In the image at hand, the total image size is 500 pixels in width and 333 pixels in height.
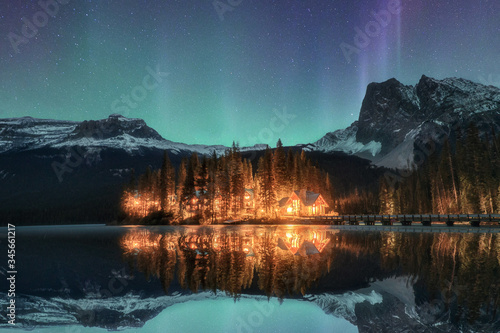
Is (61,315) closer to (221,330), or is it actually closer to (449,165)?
(221,330)

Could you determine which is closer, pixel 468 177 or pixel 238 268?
pixel 238 268

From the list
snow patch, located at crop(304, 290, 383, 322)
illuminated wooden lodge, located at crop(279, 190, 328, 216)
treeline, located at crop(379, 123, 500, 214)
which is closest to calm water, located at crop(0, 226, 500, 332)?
snow patch, located at crop(304, 290, 383, 322)

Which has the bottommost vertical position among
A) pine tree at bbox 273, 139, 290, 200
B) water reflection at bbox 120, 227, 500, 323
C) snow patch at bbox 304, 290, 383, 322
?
snow patch at bbox 304, 290, 383, 322

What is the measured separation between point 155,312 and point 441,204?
77173mm

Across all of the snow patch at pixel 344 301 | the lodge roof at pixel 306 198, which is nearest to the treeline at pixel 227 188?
the lodge roof at pixel 306 198

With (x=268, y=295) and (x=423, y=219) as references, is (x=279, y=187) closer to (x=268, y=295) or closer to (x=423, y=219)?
(x=423, y=219)

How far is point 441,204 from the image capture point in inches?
2891

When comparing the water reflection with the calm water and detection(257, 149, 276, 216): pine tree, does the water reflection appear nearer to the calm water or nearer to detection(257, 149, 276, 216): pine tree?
the calm water

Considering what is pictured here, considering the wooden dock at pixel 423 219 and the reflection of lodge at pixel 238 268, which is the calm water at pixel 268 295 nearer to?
the reflection of lodge at pixel 238 268

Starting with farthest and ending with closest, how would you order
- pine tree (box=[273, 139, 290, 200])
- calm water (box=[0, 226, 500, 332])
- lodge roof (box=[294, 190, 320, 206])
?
1. lodge roof (box=[294, 190, 320, 206])
2. pine tree (box=[273, 139, 290, 200])
3. calm water (box=[0, 226, 500, 332])

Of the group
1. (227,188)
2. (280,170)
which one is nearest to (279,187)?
(280,170)

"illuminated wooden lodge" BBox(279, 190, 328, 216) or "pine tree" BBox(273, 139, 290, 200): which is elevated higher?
"pine tree" BBox(273, 139, 290, 200)

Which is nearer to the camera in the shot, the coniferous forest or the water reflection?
the water reflection

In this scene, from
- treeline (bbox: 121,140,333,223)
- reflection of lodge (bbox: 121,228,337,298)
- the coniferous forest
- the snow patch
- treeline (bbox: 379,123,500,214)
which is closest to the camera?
the snow patch
